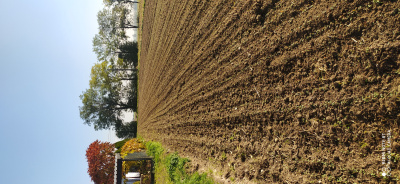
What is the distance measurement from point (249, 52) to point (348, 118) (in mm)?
2005

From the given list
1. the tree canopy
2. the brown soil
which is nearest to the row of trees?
the tree canopy

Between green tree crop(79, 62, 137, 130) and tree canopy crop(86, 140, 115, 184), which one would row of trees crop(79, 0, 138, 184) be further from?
tree canopy crop(86, 140, 115, 184)

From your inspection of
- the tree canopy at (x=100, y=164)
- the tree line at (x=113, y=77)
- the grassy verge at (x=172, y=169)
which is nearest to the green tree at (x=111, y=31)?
the tree line at (x=113, y=77)

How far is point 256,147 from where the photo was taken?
3.98m

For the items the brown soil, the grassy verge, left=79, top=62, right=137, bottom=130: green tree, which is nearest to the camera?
the brown soil

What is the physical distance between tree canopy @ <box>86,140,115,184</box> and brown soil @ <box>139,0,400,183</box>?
12.9 m

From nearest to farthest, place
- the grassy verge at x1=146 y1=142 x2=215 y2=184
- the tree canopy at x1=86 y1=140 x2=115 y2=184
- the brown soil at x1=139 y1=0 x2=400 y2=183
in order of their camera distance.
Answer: the brown soil at x1=139 y1=0 x2=400 y2=183
the grassy verge at x1=146 y1=142 x2=215 y2=184
the tree canopy at x1=86 y1=140 x2=115 y2=184

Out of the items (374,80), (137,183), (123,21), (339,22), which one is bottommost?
(137,183)

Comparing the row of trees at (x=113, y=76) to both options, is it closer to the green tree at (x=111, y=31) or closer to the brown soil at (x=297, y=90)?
the green tree at (x=111, y=31)

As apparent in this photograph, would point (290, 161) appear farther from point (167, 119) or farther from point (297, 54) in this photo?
point (167, 119)

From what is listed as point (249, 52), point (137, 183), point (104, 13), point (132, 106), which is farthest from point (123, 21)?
point (249, 52)

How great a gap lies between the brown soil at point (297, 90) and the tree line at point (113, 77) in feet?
84.3

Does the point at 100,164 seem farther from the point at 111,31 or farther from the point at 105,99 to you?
the point at 111,31

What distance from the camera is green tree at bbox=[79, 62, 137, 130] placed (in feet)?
99.7
